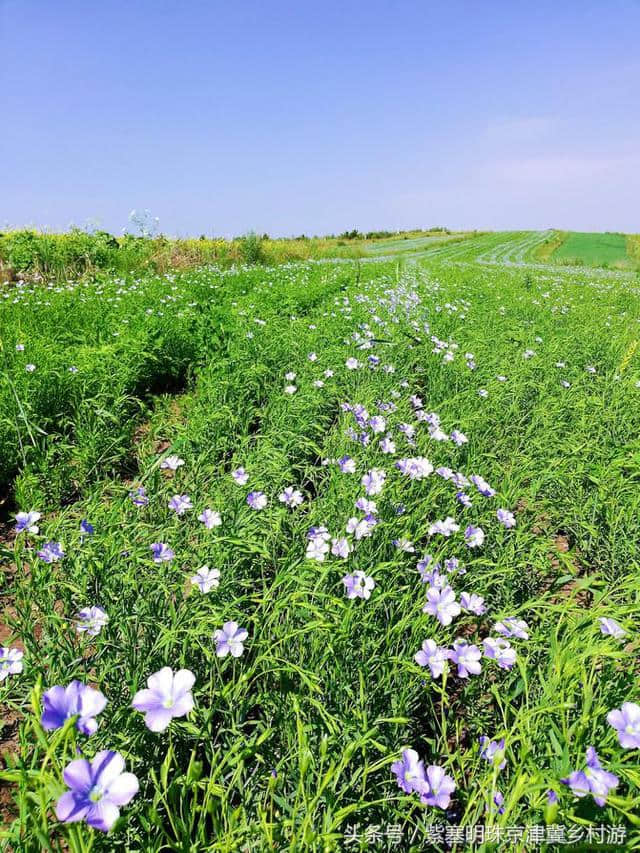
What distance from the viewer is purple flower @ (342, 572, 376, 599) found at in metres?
1.35

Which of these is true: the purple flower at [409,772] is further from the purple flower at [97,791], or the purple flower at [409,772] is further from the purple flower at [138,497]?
the purple flower at [138,497]

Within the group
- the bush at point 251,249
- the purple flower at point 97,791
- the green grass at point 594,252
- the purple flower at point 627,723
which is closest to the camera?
the purple flower at point 97,791

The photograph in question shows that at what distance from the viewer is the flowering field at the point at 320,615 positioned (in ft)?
3.24

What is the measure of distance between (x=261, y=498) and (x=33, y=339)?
386 cm

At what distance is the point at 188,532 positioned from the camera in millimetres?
1732

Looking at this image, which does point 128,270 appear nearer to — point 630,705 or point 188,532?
point 188,532

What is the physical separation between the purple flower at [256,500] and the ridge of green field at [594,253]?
32.9 meters

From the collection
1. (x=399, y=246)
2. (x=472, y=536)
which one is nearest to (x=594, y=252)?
(x=399, y=246)

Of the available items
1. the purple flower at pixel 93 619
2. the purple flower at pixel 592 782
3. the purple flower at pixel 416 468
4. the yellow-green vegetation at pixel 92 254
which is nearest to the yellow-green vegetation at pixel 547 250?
the yellow-green vegetation at pixel 92 254

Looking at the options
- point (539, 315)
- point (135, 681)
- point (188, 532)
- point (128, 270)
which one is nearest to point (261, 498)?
point (188, 532)

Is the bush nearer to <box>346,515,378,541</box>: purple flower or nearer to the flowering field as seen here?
the flowering field

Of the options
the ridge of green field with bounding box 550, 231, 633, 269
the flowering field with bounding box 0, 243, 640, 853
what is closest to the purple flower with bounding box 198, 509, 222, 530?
the flowering field with bounding box 0, 243, 640, 853

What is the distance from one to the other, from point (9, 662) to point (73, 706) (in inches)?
20.0

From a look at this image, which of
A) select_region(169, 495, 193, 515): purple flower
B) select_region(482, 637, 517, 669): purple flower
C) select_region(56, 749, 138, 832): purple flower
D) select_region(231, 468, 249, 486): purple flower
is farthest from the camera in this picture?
select_region(231, 468, 249, 486): purple flower
